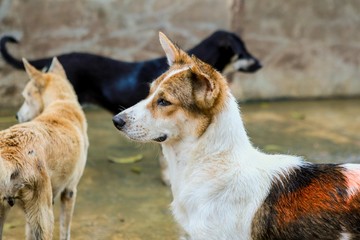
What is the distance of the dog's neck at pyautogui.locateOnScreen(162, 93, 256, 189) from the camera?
3430 millimetres

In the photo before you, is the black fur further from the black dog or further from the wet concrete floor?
the black dog

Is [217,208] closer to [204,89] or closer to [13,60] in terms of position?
[204,89]

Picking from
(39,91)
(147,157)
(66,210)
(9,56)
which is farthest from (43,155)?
(147,157)

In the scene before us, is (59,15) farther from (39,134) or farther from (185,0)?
(39,134)

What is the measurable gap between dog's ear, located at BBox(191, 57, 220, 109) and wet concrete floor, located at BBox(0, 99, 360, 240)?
185 cm

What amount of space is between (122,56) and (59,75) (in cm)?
351

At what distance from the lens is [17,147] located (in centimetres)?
372

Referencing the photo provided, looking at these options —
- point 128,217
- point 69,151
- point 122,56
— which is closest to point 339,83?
point 122,56

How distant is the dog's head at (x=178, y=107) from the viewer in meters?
3.41

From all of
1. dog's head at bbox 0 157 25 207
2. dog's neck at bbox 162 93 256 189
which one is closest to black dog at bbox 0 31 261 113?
dog's head at bbox 0 157 25 207

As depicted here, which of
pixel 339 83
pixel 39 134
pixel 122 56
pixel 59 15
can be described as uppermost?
pixel 39 134

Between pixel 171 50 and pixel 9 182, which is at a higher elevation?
pixel 171 50

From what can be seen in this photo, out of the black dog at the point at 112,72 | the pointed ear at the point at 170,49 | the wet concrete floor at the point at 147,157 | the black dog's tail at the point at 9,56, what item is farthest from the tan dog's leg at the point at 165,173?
the pointed ear at the point at 170,49

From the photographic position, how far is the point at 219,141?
3.44m
